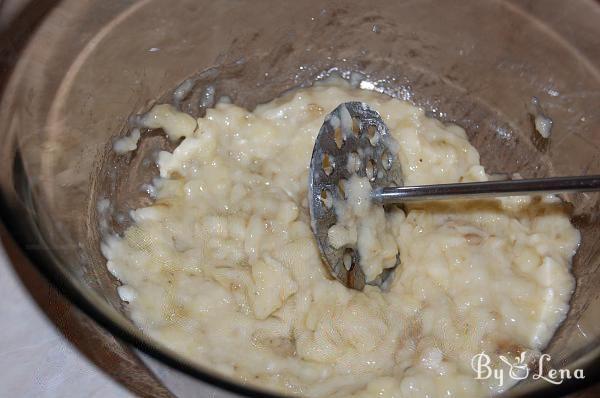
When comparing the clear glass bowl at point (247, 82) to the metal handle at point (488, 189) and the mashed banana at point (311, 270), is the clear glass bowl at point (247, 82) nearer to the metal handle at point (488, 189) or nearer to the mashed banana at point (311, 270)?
the mashed banana at point (311, 270)

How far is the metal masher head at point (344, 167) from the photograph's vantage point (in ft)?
4.48

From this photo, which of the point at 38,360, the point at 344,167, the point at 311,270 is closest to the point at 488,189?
the point at 344,167

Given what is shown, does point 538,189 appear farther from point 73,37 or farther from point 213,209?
point 73,37

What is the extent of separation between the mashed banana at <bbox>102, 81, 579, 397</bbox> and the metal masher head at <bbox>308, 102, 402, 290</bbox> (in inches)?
2.4

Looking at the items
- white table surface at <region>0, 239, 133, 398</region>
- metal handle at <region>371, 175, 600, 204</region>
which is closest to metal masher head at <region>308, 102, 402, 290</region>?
metal handle at <region>371, 175, 600, 204</region>

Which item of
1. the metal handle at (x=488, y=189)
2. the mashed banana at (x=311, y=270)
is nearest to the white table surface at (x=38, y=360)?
the mashed banana at (x=311, y=270)

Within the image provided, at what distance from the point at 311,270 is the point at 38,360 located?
60 cm

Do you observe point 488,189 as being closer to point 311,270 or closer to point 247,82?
point 311,270

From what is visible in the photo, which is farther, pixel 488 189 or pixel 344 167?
pixel 344 167

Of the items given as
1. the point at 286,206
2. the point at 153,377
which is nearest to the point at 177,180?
the point at 286,206

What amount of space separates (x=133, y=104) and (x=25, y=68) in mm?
299

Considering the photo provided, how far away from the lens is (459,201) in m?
1.56

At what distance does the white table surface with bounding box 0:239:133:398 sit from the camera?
1314 mm

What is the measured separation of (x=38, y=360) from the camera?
1.35 meters
